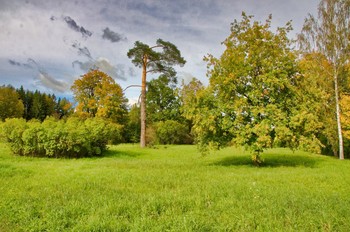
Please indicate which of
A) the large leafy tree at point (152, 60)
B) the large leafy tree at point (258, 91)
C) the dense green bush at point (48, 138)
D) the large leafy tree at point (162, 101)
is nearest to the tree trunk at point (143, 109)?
the large leafy tree at point (152, 60)

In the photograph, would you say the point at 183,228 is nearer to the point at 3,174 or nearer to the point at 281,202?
the point at 281,202

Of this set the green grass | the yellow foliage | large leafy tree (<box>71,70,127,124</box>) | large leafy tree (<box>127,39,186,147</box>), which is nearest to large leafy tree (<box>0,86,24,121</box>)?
large leafy tree (<box>71,70,127,124</box>)

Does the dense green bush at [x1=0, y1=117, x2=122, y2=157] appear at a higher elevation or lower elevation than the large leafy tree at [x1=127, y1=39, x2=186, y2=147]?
lower

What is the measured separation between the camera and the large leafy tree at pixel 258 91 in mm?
12984

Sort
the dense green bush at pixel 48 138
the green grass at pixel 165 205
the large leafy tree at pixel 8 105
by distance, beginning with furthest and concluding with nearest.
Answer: the large leafy tree at pixel 8 105 → the dense green bush at pixel 48 138 → the green grass at pixel 165 205

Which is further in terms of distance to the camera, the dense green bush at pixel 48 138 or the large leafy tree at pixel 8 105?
the large leafy tree at pixel 8 105

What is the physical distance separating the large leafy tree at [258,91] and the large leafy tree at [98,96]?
2414cm

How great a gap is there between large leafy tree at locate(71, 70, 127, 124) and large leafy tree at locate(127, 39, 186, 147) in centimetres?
1048

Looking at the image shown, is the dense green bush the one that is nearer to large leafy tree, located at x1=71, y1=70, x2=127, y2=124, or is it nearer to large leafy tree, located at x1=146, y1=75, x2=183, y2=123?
large leafy tree, located at x1=71, y1=70, x2=127, y2=124

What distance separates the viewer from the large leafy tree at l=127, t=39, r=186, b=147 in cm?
2694

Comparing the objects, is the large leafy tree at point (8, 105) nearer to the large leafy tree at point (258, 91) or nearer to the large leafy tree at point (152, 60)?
the large leafy tree at point (152, 60)

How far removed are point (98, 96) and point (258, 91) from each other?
28218 mm

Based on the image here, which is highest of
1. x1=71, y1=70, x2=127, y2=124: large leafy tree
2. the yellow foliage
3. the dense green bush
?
x1=71, y1=70, x2=127, y2=124: large leafy tree

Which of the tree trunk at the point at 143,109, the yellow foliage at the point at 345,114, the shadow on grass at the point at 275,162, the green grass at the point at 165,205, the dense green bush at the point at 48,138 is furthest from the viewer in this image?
the tree trunk at the point at 143,109
